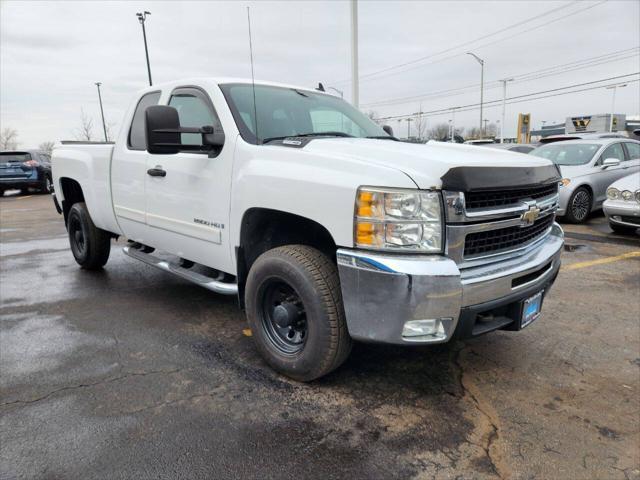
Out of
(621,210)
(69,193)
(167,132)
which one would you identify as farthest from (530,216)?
(621,210)

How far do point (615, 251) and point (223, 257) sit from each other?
5931mm

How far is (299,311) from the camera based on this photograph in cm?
298

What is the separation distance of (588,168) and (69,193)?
8.97m

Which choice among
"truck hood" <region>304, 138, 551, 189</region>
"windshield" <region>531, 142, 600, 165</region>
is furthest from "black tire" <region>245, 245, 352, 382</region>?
"windshield" <region>531, 142, 600, 165</region>

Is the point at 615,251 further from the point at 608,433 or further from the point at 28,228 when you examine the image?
the point at 28,228

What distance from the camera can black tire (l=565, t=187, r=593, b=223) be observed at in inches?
355

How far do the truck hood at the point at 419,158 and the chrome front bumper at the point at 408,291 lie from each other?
0.43m

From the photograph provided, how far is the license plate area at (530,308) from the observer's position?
2.83 metres

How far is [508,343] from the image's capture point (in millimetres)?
3674

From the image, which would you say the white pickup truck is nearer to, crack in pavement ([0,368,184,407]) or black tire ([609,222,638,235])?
crack in pavement ([0,368,184,407])

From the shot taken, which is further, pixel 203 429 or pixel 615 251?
pixel 615 251

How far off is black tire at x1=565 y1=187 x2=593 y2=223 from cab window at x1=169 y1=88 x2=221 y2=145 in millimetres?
7632

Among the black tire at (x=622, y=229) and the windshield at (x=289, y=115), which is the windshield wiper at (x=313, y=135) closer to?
the windshield at (x=289, y=115)

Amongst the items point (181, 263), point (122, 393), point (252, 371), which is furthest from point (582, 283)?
point (122, 393)
